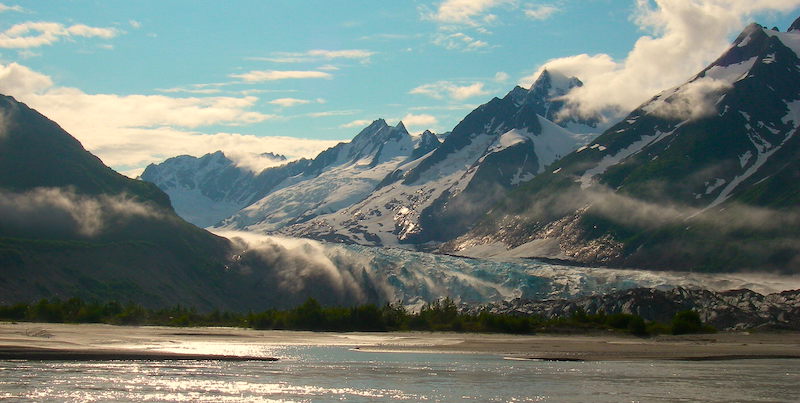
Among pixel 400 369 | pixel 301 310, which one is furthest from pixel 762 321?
pixel 400 369

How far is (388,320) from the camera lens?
185 meters

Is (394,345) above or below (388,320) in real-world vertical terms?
below

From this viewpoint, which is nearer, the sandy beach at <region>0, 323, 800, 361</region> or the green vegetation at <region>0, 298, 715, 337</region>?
the sandy beach at <region>0, 323, 800, 361</region>

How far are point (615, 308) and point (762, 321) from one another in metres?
31.9

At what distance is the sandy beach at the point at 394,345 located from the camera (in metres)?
99.2

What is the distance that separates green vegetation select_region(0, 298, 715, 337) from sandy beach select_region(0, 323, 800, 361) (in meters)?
7.38

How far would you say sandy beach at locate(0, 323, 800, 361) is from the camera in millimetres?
99188

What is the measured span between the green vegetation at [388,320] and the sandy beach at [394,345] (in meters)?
7.38

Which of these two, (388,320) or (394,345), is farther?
(388,320)

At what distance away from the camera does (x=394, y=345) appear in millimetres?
130375

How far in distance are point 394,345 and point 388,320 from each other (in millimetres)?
54862

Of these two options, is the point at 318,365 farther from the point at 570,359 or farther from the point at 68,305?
the point at 68,305

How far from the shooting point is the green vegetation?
167 metres

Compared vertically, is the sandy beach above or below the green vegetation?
below
